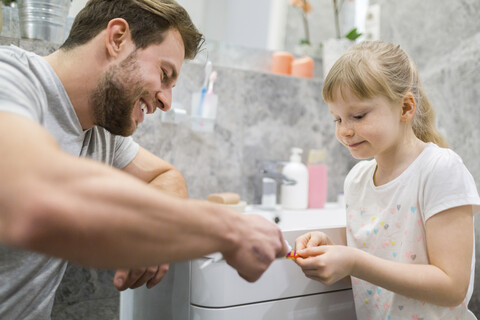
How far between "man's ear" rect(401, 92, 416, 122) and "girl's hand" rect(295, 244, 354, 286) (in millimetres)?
340

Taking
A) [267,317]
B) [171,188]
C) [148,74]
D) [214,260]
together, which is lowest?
[267,317]

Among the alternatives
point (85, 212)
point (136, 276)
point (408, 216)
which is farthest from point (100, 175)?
point (408, 216)

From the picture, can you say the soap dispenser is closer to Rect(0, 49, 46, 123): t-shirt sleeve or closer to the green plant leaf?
the green plant leaf

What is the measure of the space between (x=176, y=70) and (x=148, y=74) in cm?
9

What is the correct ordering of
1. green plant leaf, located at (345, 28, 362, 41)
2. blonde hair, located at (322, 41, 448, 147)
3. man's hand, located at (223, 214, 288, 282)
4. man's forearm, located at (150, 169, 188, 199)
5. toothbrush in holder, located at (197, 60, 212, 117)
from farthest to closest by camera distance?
green plant leaf, located at (345, 28, 362, 41) < toothbrush in holder, located at (197, 60, 212, 117) < man's forearm, located at (150, 169, 188, 199) < blonde hair, located at (322, 41, 448, 147) < man's hand, located at (223, 214, 288, 282)

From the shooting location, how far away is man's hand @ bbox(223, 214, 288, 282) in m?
0.50

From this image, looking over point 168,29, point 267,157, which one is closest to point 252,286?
point 168,29

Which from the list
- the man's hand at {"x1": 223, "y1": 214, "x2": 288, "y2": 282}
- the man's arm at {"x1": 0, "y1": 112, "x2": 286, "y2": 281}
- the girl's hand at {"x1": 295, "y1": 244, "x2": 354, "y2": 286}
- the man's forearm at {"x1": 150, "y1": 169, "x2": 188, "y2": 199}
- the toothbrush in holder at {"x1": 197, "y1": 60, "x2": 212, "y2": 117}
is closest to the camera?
the man's arm at {"x1": 0, "y1": 112, "x2": 286, "y2": 281}

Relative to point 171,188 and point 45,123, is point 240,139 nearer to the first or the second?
point 171,188

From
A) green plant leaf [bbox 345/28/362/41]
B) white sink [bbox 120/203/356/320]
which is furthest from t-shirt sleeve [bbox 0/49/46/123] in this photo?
green plant leaf [bbox 345/28/362/41]

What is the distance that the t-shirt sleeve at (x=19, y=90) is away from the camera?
1.77 ft

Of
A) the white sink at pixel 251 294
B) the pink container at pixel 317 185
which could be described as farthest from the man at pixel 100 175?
the pink container at pixel 317 185

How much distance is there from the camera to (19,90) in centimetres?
62

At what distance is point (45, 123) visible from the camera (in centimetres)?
82
